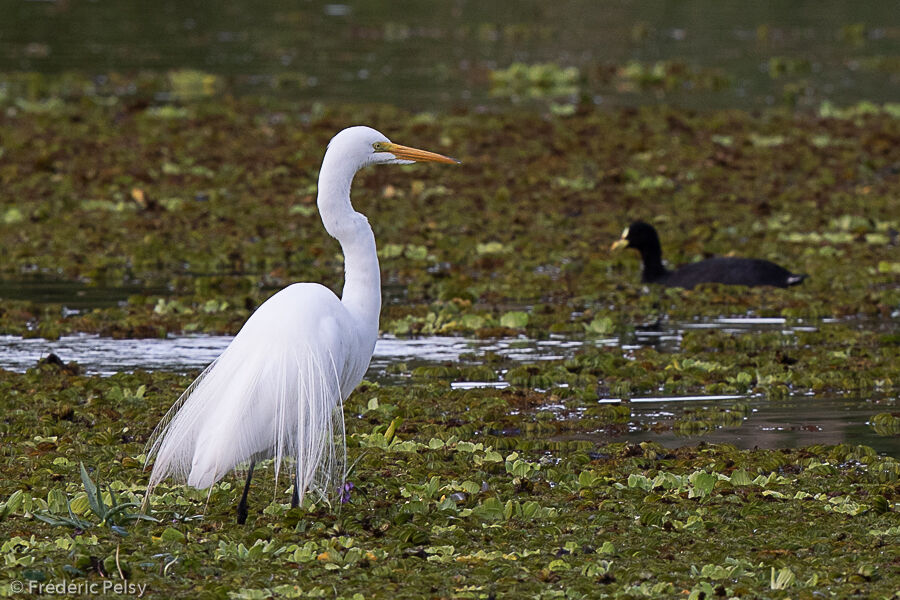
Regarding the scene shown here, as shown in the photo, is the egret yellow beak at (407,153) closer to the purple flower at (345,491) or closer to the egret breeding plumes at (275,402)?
the egret breeding plumes at (275,402)

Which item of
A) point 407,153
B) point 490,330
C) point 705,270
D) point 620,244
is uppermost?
point 407,153

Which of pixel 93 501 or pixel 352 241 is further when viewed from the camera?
pixel 352 241

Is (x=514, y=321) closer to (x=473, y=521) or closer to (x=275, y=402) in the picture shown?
(x=473, y=521)

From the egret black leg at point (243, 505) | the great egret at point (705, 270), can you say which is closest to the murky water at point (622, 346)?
the great egret at point (705, 270)

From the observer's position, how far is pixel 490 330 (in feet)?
36.6

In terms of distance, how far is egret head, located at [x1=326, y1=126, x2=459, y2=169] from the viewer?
713 centimetres

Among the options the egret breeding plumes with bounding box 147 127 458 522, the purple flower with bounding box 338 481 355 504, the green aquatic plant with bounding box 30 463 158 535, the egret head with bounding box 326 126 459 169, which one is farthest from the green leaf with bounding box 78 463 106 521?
the egret head with bounding box 326 126 459 169

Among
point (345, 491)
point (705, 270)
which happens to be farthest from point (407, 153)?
point (705, 270)

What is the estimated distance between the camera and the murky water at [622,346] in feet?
27.3

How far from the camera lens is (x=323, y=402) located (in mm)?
6430

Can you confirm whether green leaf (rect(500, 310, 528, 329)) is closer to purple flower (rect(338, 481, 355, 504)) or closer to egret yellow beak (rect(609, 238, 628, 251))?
egret yellow beak (rect(609, 238, 628, 251))

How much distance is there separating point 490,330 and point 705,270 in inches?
101

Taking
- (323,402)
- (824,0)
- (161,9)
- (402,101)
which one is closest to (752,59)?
(402,101)

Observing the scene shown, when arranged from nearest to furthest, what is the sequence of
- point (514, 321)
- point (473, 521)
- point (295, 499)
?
1. point (473, 521)
2. point (295, 499)
3. point (514, 321)
